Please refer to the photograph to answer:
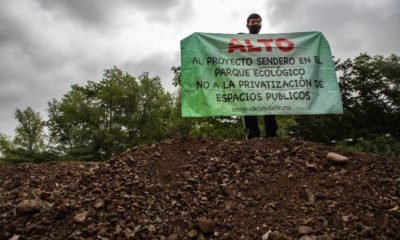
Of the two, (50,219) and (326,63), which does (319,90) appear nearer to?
(326,63)

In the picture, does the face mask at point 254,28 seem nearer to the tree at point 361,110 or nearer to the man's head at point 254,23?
the man's head at point 254,23

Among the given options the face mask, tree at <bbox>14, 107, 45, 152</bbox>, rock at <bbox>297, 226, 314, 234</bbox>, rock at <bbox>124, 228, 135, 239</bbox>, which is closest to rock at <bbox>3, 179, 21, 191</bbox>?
rock at <bbox>124, 228, 135, 239</bbox>

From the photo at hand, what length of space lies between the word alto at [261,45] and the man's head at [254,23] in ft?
0.93

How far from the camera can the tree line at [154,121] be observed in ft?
43.7

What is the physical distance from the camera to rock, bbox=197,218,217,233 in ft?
10.2

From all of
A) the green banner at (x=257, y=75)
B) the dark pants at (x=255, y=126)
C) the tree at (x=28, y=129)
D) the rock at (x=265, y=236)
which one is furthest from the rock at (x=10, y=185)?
the tree at (x=28, y=129)

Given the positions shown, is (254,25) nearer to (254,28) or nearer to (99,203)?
(254,28)

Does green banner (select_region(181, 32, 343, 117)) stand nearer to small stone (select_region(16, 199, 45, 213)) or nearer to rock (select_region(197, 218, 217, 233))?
rock (select_region(197, 218, 217, 233))

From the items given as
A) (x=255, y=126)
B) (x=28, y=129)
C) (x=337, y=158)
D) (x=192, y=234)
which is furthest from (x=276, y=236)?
(x=28, y=129)

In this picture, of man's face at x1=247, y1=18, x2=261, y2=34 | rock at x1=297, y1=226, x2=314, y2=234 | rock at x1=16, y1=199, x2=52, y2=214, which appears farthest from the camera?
A: man's face at x1=247, y1=18, x2=261, y2=34

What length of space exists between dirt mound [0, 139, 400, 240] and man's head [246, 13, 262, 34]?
7.17 feet

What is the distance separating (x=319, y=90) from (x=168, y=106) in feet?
75.4

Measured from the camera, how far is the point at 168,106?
28.0m

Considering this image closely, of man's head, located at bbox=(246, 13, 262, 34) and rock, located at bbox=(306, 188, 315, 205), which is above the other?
man's head, located at bbox=(246, 13, 262, 34)
